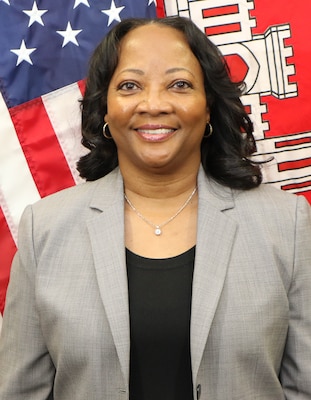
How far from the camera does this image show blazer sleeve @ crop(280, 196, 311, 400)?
153 cm

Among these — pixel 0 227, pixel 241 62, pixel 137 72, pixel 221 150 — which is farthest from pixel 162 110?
pixel 0 227

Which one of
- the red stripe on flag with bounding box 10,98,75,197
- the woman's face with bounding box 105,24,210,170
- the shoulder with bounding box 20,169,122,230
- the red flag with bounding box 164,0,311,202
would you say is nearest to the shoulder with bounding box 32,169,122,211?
the shoulder with bounding box 20,169,122,230

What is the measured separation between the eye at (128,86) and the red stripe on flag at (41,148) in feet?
1.78

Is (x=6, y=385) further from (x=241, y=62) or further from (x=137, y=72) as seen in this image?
(x=241, y=62)

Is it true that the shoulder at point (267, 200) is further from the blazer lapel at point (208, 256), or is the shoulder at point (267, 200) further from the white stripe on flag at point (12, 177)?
the white stripe on flag at point (12, 177)

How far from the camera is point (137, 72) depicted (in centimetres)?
154

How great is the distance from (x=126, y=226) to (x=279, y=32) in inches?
34.8

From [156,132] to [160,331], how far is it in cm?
46

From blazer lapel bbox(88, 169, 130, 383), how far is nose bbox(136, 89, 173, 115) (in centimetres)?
24

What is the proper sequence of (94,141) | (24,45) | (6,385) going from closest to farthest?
(6,385)
(94,141)
(24,45)

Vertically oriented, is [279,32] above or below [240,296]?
above

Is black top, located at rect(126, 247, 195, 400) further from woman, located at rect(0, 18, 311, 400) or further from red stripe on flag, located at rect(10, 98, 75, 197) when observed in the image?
red stripe on flag, located at rect(10, 98, 75, 197)

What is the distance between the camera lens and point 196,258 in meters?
1.51

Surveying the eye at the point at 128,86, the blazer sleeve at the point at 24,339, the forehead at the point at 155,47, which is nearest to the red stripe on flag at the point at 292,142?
the forehead at the point at 155,47
